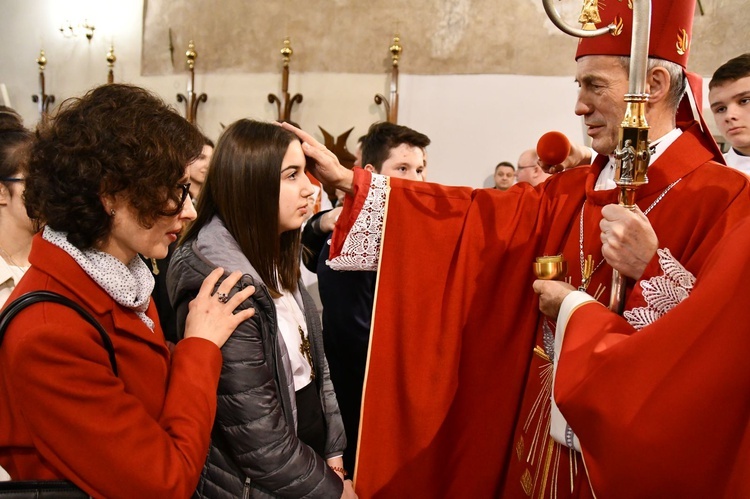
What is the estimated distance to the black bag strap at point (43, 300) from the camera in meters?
1.20

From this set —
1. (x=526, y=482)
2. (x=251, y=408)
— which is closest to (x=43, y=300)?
(x=251, y=408)

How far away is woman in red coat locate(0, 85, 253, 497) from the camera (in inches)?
46.6

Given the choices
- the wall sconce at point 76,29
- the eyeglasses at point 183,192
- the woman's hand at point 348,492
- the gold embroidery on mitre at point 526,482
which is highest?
the wall sconce at point 76,29

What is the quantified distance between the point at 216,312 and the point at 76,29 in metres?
7.79

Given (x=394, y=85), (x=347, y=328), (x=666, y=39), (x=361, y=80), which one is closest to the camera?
(x=666, y=39)

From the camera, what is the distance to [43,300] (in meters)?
1.22

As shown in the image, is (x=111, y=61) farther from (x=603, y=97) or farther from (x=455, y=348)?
(x=603, y=97)

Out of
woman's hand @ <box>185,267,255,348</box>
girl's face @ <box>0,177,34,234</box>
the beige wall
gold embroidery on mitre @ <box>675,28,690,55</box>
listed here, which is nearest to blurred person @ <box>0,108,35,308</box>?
girl's face @ <box>0,177,34,234</box>

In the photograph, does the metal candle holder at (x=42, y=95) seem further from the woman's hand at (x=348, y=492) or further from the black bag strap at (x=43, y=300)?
the black bag strap at (x=43, y=300)

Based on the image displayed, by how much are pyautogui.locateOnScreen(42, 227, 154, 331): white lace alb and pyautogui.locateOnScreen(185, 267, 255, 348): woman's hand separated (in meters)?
0.16

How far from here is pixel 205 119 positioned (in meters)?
7.56

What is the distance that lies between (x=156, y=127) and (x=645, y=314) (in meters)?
1.11

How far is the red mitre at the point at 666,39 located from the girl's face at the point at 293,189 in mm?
857

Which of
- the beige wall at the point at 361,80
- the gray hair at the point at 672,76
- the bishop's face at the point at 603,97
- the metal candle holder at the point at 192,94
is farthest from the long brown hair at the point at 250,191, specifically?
the metal candle holder at the point at 192,94
